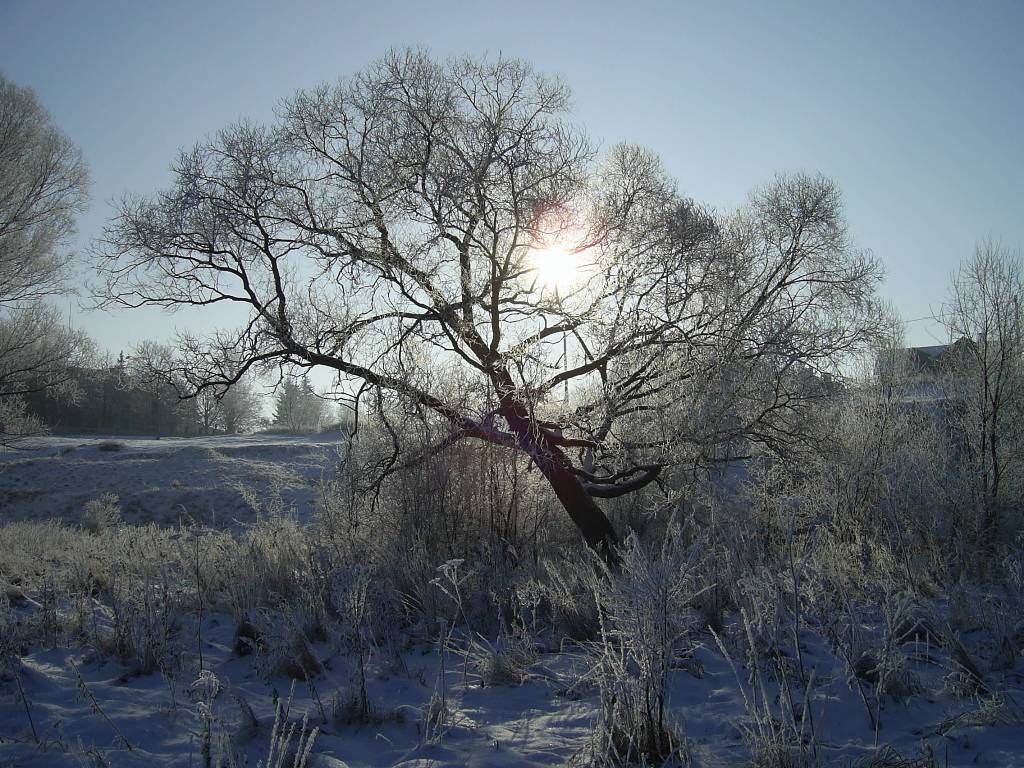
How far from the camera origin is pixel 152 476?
18891 millimetres

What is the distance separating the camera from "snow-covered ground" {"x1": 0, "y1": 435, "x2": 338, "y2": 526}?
16609 millimetres

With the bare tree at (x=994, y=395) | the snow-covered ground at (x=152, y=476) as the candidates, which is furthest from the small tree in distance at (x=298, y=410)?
the bare tree at (x=994, y=395)

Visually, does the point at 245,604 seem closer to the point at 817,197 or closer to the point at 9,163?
the point at 817,197

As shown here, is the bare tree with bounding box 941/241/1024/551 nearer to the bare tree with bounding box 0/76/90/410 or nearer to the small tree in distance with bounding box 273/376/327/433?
the small tree in distance with bounding box 273/376/327/433

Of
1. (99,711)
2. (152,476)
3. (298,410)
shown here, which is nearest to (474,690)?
(99,711)

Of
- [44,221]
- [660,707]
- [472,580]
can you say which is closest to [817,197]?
[472,580]

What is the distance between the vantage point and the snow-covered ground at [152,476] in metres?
16.6

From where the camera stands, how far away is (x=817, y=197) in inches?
467

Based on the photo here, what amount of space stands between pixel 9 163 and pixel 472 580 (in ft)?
50.6

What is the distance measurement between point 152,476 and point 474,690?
18427 mm

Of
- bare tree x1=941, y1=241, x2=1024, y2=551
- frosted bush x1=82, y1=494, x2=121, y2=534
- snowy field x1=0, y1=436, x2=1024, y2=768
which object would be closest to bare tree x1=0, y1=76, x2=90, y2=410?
frosted bush x1=82, y1=494, x2=121, y2=534

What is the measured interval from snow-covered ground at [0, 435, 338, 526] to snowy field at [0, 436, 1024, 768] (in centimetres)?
1004

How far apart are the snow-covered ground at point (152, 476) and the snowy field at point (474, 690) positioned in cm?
1004

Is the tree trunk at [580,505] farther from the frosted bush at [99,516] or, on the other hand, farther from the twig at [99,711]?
the frosted bush at [99,516]
